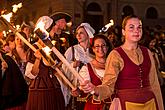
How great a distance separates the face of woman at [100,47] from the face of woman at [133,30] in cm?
118

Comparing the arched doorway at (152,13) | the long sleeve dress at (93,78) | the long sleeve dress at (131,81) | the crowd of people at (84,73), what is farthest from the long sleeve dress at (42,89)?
the arched doorway at (152,13)

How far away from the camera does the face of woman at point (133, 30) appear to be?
14.9ft

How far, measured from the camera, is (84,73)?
18.5 ft

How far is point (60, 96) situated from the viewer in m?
6.17

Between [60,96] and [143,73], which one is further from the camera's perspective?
[60,96]

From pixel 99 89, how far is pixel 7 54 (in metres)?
2.03

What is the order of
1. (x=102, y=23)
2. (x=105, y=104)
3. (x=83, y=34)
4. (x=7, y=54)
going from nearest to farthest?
(x=105, y=104), (x=7, y=54), (x=83, y=34), (x=102, y=23)

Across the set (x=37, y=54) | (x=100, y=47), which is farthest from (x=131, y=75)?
(x=37, y=54)

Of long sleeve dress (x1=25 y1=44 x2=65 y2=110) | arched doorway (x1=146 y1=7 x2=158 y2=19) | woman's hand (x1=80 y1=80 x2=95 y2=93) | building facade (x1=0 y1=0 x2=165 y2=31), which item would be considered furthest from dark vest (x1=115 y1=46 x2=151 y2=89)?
arched doorway (x1=146 y1=7 x2=158 y2=19)

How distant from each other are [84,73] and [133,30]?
1.30 m

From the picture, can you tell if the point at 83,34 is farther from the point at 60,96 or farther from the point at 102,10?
the point at 102,10

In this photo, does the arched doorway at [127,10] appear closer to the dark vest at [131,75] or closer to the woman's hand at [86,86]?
the dark vest at [131,75]

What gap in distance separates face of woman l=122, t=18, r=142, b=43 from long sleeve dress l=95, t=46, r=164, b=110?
153mm

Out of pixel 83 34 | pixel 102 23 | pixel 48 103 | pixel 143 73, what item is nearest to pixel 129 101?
pixel 143 73
